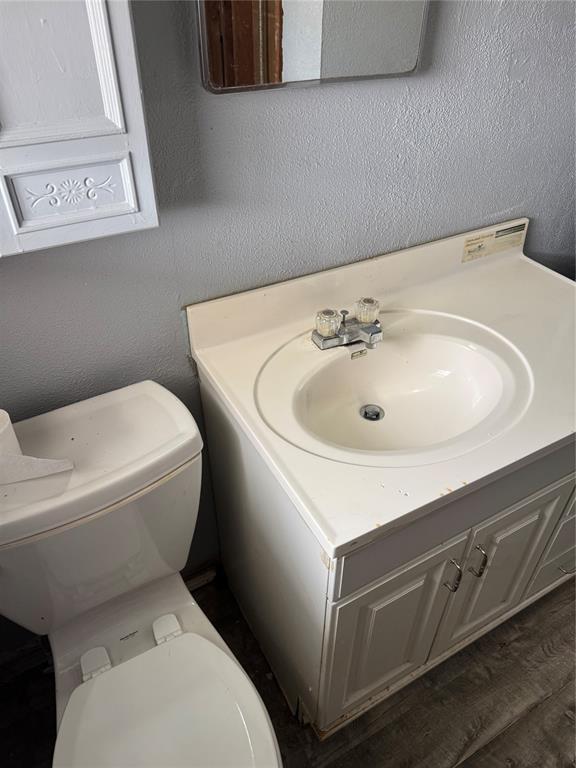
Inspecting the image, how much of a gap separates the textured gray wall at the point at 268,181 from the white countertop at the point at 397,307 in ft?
0.17

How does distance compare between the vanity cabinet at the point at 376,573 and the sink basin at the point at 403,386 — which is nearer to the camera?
the vanity cabinet at the point at 376,573

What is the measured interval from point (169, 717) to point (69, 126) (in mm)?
933

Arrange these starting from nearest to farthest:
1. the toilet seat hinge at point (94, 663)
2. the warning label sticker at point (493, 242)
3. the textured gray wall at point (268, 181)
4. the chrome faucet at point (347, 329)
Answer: the textured gray wall at point (268, 181)
the toilet seat hinge at point (94, 663)
the chrome faucet at point (347, 329)
the warning label sticker at point (493, 242)

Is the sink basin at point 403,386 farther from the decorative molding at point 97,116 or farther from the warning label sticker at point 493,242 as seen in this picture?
the decorative molding at point 97,116

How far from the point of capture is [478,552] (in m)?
1.09

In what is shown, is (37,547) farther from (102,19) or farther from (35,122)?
(102,19)

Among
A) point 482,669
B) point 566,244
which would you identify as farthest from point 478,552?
point 566,244

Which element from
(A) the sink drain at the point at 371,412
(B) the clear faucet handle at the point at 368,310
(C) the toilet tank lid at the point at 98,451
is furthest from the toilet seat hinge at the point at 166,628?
(B) the clear faucet handle at the point at 368,310

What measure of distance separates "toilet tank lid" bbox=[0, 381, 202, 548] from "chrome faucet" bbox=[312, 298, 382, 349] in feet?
1.05

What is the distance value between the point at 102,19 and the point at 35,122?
0.15m

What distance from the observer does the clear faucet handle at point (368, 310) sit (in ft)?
3.69

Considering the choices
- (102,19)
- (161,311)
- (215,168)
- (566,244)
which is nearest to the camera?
(102,19)

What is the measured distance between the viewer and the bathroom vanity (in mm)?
890

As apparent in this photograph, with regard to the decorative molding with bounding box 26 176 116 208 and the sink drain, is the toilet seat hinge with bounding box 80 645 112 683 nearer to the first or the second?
the sink drain
